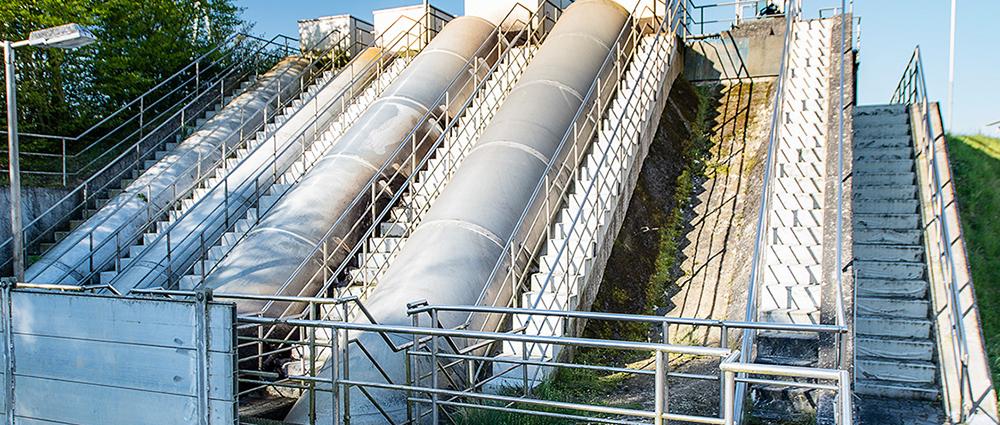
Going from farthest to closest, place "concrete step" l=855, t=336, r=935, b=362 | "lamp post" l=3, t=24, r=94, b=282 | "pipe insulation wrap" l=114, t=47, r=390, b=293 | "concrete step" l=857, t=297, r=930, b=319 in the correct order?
"pipe insulation wrap" l=114, t=47, r=390, b=293, "lamp post" l=3, t=24, r=94, b=282, "concrete step" l=857, t=297, r=930, b=319, "concrete step" l=855, t=336, r=935, b=362

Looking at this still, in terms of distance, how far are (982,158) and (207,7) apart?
1947 centimetres

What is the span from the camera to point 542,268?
365 inches

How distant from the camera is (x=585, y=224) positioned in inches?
372

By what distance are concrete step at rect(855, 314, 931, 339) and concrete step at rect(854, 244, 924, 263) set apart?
1.01m

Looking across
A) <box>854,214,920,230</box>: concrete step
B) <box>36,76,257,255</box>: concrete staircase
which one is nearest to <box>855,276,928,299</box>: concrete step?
<box>854,214,920,230</box>: concrete step

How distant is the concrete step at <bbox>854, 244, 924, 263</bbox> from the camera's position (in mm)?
8789

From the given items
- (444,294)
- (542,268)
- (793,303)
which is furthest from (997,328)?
(444,294)

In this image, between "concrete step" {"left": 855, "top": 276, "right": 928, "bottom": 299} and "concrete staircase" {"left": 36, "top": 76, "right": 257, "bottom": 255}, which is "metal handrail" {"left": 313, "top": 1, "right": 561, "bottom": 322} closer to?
"concrete staircase" {"left": 36, "top": 76, "right": 257, "bottom": 255}

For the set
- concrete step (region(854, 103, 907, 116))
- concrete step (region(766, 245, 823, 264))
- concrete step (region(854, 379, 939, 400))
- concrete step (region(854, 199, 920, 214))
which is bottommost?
concrete step (region(854, 379, 939, 400))

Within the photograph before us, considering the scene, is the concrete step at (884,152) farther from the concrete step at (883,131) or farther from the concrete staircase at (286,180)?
the concrete staircase at (286,180)

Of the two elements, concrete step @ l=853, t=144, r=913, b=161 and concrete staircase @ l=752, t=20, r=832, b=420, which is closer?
concrete staircase @ l=752, t=20, r=832, b=420

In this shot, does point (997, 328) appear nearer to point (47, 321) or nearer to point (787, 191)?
point (787, 191)

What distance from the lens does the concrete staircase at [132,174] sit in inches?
515

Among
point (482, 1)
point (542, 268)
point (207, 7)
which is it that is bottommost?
A: point (542, 268)
